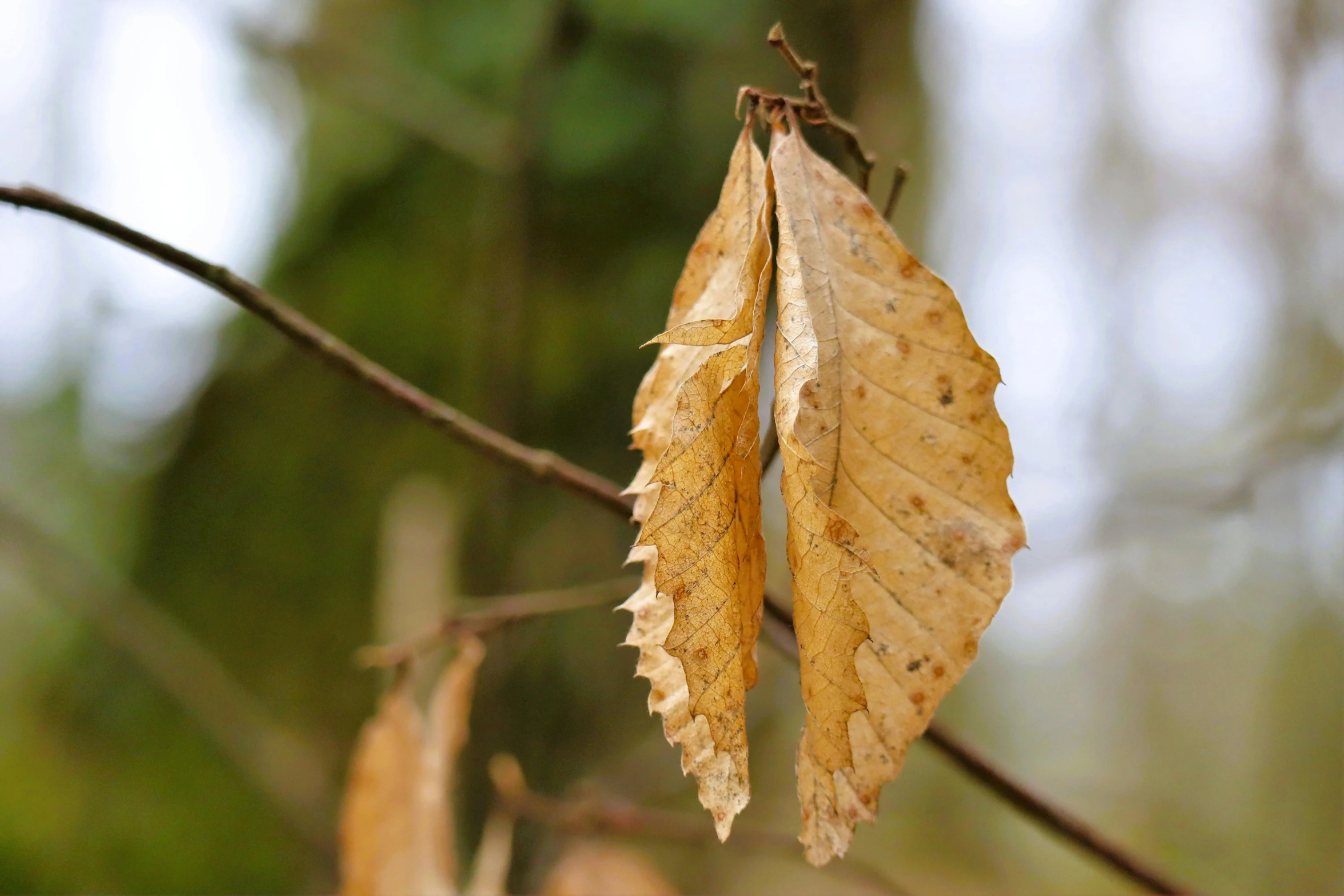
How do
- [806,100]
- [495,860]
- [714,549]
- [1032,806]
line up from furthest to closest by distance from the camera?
[495,860] → [1032,806] → [806,100] → [714,549]

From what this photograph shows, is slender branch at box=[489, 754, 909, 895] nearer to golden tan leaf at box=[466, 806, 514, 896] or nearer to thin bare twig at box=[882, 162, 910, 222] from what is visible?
golden tan leaf at box=[466, 806, 514, 896]

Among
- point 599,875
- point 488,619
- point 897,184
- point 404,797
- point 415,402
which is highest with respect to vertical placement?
point 897,184

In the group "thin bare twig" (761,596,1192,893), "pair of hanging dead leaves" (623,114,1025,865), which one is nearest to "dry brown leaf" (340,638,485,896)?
"thin bare twig" (761,596,1192,893)

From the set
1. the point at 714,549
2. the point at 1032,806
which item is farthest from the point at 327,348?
the point at 1032,806

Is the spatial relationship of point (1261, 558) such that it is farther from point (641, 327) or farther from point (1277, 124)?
point (641, 327)

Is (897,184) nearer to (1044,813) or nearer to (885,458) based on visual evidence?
(885,458)

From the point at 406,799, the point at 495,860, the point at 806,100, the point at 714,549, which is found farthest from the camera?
the point at 495,860

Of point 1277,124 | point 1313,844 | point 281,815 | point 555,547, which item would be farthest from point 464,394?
point 1313,844

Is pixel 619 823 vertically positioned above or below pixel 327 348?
below
